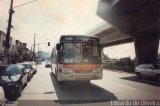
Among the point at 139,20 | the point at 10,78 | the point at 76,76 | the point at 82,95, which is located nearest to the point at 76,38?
the point at 76,76

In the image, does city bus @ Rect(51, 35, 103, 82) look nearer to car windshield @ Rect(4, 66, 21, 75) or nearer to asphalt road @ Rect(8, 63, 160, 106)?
asphalt road @ Rect(8, 63, 160, 106)

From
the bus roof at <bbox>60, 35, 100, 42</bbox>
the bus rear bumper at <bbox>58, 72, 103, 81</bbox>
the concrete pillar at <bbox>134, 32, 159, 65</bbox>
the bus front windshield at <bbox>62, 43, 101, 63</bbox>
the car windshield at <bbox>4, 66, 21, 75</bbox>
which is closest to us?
the car windshield at <bbox>4, 66, 21, 75</bbox>

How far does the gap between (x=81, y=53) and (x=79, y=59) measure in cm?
39

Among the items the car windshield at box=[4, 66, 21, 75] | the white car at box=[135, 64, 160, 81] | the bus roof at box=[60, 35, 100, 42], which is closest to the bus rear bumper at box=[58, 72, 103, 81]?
the bus roof at box=[60, 35, 100, 42]

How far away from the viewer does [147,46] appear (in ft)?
130

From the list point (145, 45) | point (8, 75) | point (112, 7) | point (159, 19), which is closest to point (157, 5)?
point (159, 19)

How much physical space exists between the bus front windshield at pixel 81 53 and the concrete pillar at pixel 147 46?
76.9 feet

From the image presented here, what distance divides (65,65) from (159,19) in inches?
731

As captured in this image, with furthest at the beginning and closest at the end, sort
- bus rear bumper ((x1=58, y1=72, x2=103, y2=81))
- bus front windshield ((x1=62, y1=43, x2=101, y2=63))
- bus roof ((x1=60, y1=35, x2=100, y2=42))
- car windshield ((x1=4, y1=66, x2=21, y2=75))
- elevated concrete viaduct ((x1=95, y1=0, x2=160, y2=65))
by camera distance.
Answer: elevated concrete viaduct ((x1=95, y1=0, x2=160, y2=65)), bus roof ((x1=60, y1=35, x2=100, y2=42)), bus front windshield ((x1=62, y1=43, x2=101, y2=63)), bus rear bumper ((x1=58, y1=72, x2=103, y2=81)), car windshield ((x1=4, y1=66, x2=21, y2=75))

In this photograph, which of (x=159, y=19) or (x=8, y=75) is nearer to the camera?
(x=8, y=75)

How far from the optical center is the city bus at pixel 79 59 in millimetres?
16203

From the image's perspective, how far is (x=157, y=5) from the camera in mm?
28156

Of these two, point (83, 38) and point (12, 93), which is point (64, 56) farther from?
point (12, 93)

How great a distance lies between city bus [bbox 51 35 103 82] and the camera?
1620 centimetres
